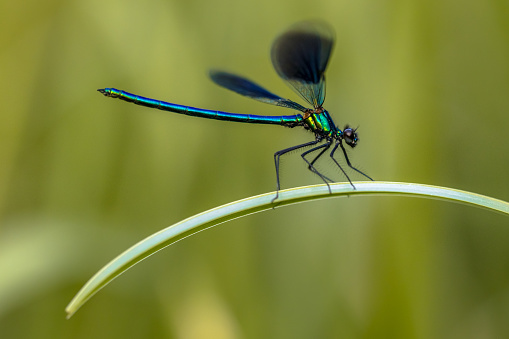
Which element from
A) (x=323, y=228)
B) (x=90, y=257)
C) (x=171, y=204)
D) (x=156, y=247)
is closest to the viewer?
(x=156, y=247)

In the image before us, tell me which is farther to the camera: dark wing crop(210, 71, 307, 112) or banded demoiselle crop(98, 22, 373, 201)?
dark wing crop(210, 71, 307, 112)

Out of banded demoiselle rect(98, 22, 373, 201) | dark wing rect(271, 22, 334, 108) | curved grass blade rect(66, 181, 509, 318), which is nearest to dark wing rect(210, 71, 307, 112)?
banded demoiselle rect(98, 22, 373, 201)

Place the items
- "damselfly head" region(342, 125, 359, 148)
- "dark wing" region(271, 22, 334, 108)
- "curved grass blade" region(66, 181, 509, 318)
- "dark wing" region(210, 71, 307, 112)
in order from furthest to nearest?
"damselfly head" region(342, 125, 359, 148) < "dark wing" region(210, 71, 307, 112) < "dark wing" region(271, 22, 334, 108) < "curved grass blade" region(66, 181, 509, 318)

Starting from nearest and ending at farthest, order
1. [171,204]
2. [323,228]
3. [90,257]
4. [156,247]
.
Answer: [156,247] → [90,257] → [323,228] → [171,204]

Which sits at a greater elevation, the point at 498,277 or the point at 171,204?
the point at 171,204

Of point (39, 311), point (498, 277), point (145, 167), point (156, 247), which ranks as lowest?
point (498, 277)

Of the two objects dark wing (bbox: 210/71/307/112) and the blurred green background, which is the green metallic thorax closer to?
the blurred green background

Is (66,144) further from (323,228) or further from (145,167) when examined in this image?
(323,228)

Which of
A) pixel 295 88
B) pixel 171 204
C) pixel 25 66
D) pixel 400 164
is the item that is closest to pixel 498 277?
pixel 400 164
